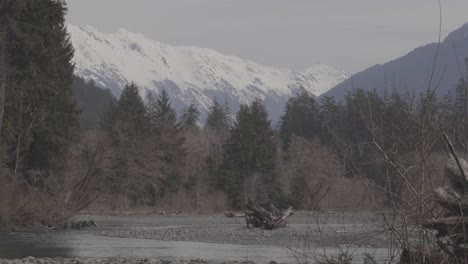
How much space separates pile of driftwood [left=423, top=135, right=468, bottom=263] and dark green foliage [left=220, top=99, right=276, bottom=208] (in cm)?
6683

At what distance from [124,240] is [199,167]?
2197 inches

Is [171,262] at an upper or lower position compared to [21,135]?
lower

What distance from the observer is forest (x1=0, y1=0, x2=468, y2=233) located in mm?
9188

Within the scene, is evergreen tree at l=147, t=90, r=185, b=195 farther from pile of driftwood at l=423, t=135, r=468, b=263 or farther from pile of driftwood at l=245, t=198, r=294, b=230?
pile of driftwood at l=423, t=135, r=468, b=263

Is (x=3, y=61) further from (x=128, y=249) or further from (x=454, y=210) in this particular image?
(x=454, y=210)

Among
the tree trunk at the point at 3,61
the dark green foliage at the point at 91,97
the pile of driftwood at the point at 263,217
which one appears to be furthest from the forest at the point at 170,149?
the dark green foliage at the point at 91,97

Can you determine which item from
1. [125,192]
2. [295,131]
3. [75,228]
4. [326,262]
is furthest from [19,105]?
[295,131]

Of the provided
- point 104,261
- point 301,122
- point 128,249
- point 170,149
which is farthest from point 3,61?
point 301,122

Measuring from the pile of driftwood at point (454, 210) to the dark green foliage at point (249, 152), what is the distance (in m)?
66.8

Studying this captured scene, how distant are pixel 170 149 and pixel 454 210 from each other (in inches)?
2743

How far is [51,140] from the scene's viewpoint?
4809 cm

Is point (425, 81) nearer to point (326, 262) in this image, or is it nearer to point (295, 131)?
point (326, 262)

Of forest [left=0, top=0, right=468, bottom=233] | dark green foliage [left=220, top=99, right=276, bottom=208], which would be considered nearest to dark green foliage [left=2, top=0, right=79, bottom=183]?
forest [left=0, top=0, right=468, bottom=233]

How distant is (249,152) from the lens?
82500mm
